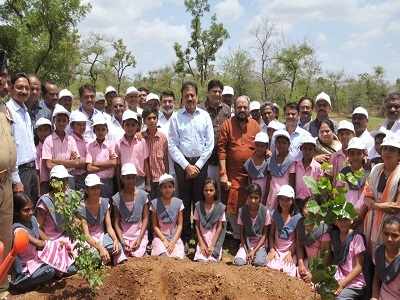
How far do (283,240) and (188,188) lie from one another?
1.40 meters

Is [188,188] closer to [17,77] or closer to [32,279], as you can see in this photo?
[32,279]

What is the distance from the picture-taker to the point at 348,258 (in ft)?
15.3

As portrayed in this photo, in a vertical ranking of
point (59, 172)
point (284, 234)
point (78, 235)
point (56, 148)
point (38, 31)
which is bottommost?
point (284, 234)

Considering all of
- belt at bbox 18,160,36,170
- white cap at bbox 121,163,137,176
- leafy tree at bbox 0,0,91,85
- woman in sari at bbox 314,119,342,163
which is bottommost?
white cap at bbox 121,163,137,176

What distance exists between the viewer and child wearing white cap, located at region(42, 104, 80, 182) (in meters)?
5.43

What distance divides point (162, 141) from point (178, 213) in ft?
3.23

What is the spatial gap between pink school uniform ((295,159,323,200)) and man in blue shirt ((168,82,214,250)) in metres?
1.15

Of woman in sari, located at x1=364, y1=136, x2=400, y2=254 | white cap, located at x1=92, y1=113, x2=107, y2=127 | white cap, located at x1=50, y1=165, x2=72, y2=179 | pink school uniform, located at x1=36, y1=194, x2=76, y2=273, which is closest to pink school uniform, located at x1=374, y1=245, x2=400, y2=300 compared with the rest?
woman in sari, located at x1=364, y1=136, x2=400, y2=254

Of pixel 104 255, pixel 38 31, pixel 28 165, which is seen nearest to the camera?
pixel 104 255

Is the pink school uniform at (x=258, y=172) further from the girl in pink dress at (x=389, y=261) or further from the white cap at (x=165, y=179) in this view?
the girl in pink dress at (x=389, y=261)

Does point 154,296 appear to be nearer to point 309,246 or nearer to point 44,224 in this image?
point 44,224

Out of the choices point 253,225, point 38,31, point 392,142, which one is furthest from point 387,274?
point 38,31

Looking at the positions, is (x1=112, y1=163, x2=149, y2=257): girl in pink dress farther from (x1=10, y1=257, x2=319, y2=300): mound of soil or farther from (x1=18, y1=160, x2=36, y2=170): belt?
(x1=18, y1=160, x2=36, y2=170): belt

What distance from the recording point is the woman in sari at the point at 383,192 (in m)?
4.02
